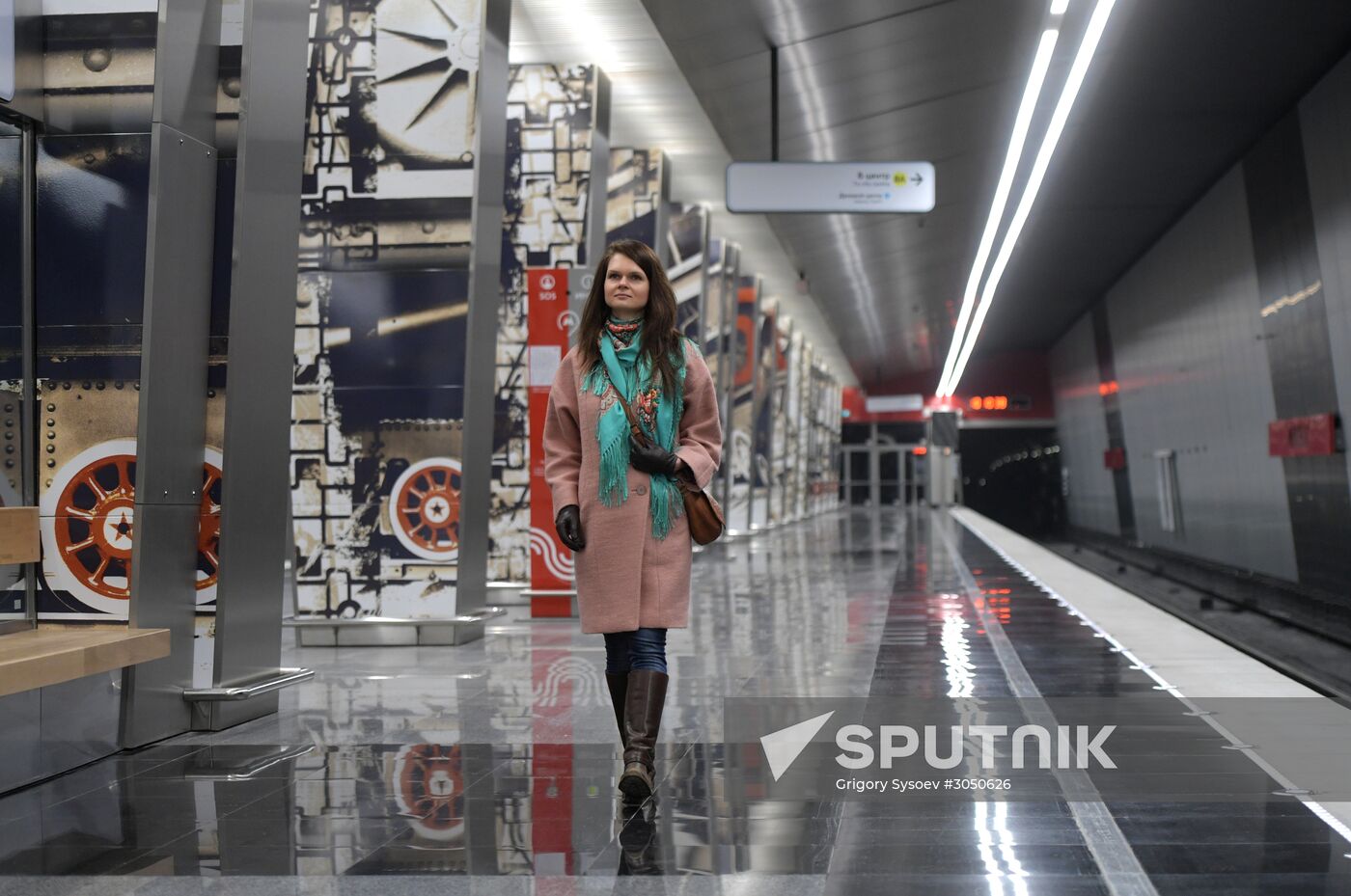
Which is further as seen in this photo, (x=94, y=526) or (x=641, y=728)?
(x=94, y=526)

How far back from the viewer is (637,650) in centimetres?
392

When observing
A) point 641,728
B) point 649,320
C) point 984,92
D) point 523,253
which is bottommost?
point 641,728

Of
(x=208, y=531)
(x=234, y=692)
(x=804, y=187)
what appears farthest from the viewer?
(x=804, y=187)

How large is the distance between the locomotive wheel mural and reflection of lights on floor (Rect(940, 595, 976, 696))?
317 centimetres

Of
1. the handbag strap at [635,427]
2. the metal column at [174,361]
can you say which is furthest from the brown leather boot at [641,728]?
the metal column at [174,361]

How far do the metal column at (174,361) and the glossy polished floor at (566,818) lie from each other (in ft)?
1.02

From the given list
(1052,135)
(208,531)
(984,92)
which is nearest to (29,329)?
(208,531)

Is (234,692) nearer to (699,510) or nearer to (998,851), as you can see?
(699,510)

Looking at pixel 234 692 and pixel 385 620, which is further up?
pixel 385 620

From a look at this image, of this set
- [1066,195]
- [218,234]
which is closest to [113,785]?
[218,234]

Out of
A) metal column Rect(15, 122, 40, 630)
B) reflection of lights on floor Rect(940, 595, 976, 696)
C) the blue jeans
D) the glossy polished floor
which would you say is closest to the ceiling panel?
reflection of lights on floor Rect(940, 595, 976, 696)

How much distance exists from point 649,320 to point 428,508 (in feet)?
15.2

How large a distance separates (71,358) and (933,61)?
30.0 ft

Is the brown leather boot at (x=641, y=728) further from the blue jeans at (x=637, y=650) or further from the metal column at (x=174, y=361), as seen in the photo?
the metal column at (x=174, y=361)
